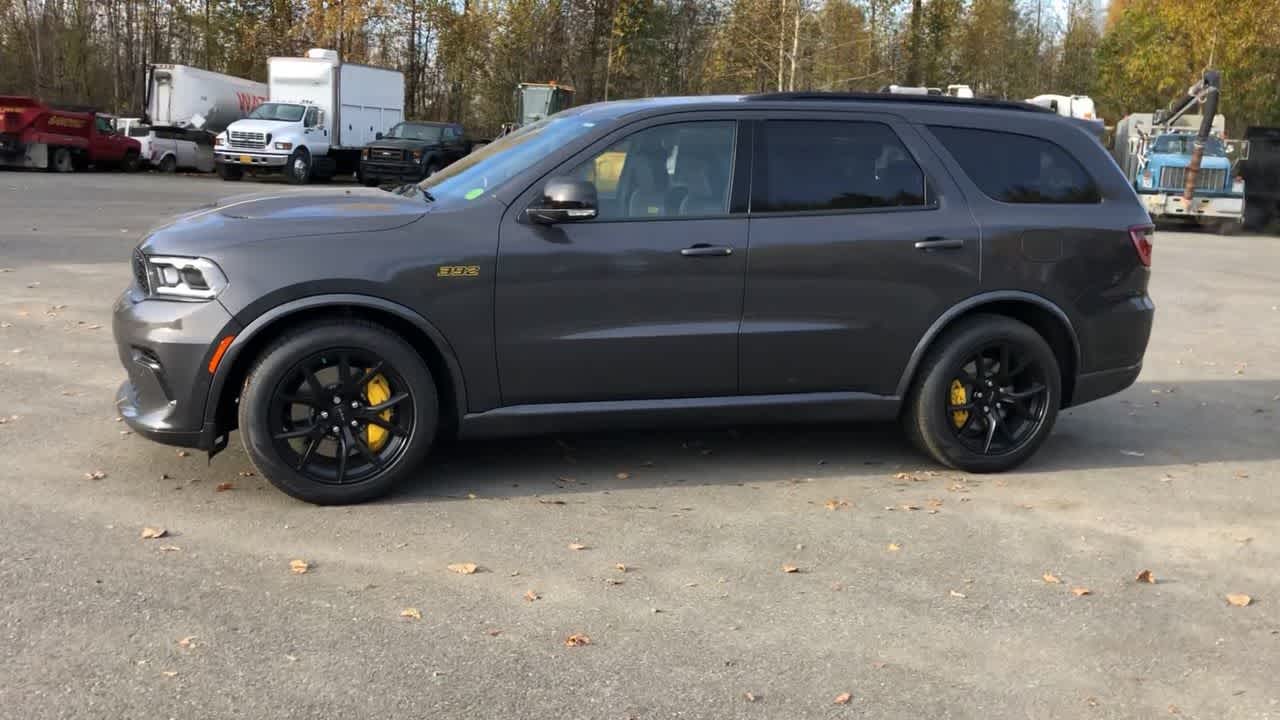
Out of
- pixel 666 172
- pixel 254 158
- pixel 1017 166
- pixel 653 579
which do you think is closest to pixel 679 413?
pixel 666 172

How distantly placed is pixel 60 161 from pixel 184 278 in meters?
31.0

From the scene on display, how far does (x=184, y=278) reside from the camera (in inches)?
214

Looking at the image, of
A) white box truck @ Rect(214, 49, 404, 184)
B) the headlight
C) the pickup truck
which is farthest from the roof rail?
white box truck @ Rect(214, 49, 404, 184)

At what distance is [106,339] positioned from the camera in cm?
929

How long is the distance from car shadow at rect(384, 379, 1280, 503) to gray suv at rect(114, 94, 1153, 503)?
34 cm

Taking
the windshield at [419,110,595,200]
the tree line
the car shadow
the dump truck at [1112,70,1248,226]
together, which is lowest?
the car shadow

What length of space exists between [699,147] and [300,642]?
303 cm

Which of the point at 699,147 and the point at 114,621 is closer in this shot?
the point at 114,621

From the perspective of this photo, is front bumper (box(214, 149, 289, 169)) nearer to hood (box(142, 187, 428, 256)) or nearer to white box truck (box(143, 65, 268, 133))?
white box truck (box(143, 65, 268, 133))

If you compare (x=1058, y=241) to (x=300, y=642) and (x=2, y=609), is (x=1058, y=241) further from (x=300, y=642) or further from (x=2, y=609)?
(x=2, y=609)

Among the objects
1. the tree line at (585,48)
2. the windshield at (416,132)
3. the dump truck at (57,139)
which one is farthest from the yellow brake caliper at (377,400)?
the tree line at (585,48)

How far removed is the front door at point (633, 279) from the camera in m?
5.71

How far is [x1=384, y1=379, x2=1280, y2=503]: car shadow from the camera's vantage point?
20.2 feet

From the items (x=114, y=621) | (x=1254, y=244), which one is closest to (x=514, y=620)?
(x=114, y=621)
